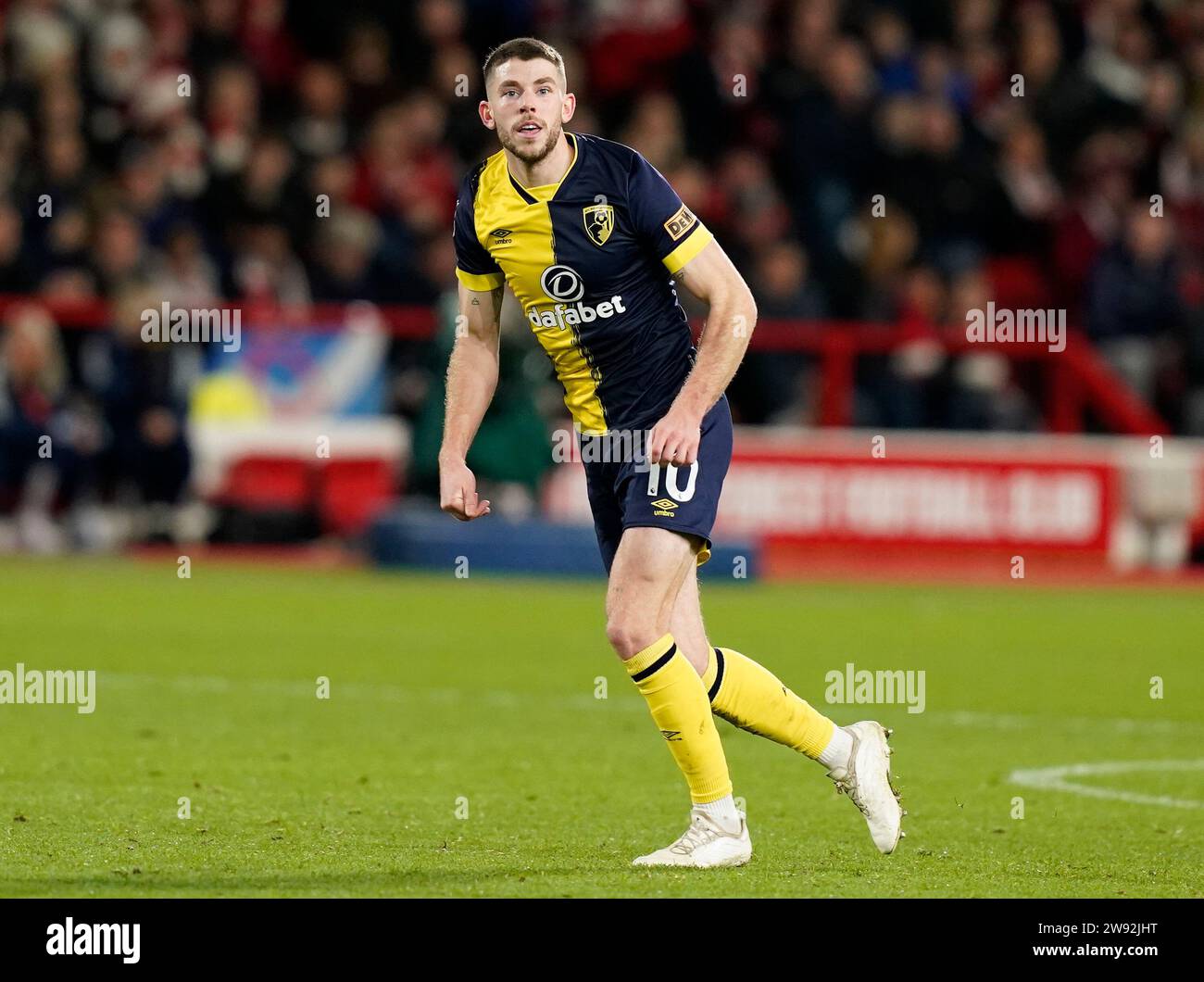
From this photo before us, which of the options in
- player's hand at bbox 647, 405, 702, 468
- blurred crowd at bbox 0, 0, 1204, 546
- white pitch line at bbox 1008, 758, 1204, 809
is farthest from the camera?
blurred crowd at bbox 0, 0, 1204, 546

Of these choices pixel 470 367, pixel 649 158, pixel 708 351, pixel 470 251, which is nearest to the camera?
pixel 708 351

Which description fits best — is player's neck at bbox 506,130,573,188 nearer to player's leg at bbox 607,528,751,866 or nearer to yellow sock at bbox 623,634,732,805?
player's leg at bbox 607,528,751,866

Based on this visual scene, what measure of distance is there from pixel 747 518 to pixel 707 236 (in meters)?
11.6

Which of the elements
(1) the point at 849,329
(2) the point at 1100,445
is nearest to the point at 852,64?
(1) the point at 849,329

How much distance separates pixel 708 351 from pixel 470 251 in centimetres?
92

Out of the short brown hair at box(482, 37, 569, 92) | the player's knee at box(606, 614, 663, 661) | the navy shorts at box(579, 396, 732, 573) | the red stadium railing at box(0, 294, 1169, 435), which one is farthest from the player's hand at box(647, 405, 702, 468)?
the red stadium railing at box(0, 294, 1169, 435)

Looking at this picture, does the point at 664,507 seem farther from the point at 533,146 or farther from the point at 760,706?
the point at 533,146

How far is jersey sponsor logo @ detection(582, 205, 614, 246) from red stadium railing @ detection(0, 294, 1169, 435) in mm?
12289

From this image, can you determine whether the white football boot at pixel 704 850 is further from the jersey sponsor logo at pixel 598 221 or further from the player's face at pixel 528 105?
the player's face at pixel 528 105

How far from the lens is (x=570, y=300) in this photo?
286 inches

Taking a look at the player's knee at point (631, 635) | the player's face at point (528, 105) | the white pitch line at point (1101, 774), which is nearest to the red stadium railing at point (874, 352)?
the white pitch line at point (1101, 774)

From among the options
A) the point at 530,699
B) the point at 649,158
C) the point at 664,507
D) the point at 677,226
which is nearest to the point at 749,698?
the point at 664,507

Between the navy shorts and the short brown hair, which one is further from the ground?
the short brown hair

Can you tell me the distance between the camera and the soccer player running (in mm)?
7004
